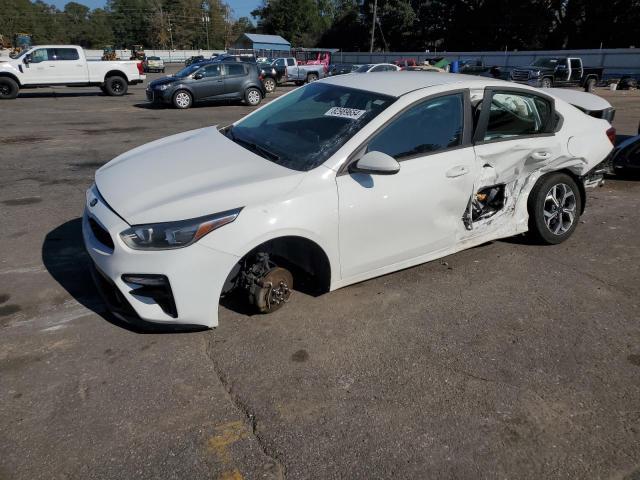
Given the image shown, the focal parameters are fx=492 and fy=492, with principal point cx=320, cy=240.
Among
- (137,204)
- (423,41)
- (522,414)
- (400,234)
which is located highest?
(423,41)

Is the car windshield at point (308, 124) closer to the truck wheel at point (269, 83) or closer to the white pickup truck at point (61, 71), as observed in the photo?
the white pickup truck at point (61, 71)

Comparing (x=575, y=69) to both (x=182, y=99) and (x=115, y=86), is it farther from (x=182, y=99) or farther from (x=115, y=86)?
(x=115, y=86)

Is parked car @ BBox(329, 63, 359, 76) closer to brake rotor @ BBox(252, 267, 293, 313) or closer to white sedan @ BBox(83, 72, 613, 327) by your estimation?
white sedan @ BBox(83, 72, 613, 327)

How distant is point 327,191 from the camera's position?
316 centimetres

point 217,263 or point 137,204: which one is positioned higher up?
point 137,204

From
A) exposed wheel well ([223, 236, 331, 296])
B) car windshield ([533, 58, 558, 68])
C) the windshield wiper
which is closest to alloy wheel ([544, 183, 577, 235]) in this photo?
exposed wheel well ([223, 236, 331, 296])

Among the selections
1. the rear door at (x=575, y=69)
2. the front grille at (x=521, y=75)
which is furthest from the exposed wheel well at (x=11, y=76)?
the rear door at (x=575, y=69)

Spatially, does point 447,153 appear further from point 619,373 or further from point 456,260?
point 619,373

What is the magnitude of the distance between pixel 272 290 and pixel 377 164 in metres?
1.08

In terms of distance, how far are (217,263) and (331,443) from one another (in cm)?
119

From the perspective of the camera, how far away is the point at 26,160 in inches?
319

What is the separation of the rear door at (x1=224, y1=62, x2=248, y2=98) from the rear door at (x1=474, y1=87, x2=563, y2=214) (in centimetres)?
1456

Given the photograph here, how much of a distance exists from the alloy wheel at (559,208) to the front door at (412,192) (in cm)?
118

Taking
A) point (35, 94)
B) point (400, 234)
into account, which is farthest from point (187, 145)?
point (35, 94)
